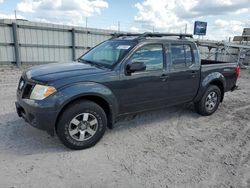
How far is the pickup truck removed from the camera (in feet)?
11.6

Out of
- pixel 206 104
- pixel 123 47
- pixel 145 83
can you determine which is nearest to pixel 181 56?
pixel 145 83

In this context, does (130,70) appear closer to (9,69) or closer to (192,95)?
(192,95)

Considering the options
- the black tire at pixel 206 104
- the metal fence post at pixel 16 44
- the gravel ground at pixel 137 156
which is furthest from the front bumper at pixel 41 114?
the metal fence post at pixel 16 44

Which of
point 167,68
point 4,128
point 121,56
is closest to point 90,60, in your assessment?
point 121,56

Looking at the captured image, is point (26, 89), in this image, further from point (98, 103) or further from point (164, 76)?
point (164, 76)

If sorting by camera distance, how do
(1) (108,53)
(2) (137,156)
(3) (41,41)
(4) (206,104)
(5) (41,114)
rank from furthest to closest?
(3) (41,41) < (4) (206,104) < (1) (108,53) < (2) (137,156) < (5) (41,114)

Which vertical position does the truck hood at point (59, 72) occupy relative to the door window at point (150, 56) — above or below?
below

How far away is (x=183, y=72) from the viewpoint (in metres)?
4.97

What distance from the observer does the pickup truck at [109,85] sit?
140 inches

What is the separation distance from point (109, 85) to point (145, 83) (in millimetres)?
785

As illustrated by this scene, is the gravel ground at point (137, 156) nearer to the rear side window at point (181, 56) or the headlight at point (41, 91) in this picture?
the headlight at point (41, 91)

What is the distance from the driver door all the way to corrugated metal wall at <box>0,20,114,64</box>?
922 cm

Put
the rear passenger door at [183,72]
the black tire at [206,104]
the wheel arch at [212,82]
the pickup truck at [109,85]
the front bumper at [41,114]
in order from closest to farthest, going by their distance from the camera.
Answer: the front bumper at [41,114] → the pickup truck at [109,85] → the rear passenger door at [183,72] → the wheel arch at [212,82] → the black tire at [206,104]

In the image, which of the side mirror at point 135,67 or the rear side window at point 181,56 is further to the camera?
the rear side window at point 181,56
